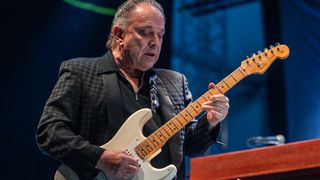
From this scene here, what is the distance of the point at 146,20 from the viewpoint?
2.39m

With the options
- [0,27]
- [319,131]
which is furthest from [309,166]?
[319,131]

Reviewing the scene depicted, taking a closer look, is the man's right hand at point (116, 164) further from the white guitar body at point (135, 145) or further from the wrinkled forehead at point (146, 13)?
the wrinkled forehead at point (146, 13)

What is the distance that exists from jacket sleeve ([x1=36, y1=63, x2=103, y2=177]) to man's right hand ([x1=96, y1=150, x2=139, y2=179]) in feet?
0.09

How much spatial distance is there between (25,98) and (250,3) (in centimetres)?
380

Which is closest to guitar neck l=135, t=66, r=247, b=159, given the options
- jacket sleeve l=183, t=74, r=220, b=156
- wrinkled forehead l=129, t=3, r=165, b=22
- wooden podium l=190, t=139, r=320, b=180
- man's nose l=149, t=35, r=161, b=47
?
jacket sleeve l=183, t=74, r=220, b=156

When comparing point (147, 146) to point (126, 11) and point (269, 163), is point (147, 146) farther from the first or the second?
point (126, 11)

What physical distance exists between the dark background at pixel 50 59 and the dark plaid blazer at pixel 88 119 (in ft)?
5.22

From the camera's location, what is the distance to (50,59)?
13.1 feet

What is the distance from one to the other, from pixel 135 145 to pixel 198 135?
Answer: 1.23ft

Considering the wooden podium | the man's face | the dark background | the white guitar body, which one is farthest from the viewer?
the dark background

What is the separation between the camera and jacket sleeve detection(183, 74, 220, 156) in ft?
7.70

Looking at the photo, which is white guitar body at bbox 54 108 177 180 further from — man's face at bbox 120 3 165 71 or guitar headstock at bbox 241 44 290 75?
guitar headstock at bbox 241 44 290 75

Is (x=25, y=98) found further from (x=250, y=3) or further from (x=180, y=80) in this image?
(x=250, y=3)

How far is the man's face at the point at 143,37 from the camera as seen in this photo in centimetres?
237
